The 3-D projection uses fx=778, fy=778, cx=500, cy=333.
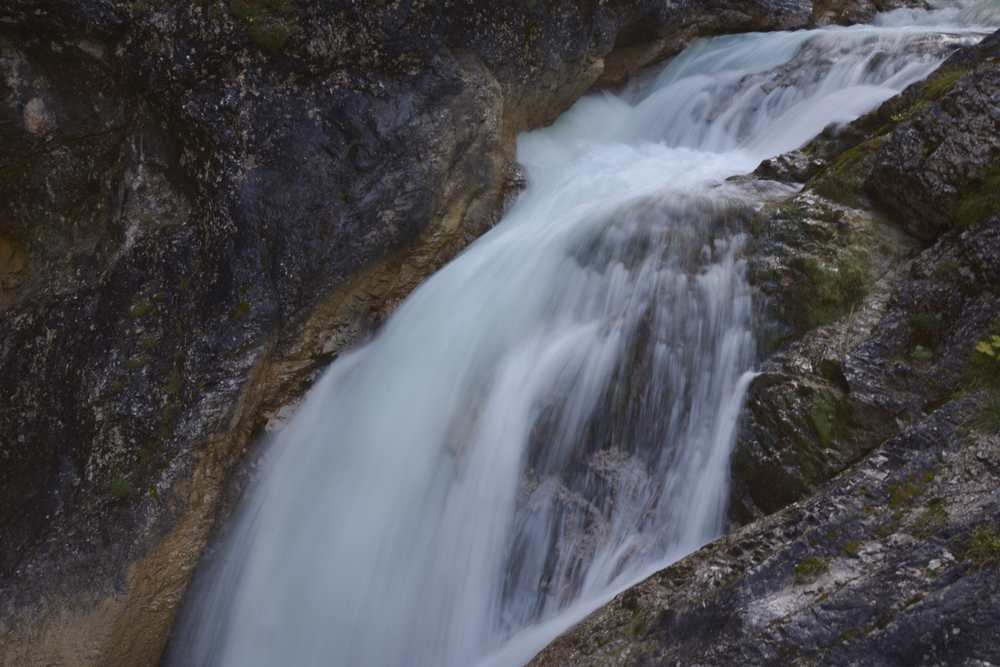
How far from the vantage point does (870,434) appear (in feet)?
13.3

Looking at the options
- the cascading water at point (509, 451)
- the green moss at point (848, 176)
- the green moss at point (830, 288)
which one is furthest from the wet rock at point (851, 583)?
the green moss at point (848, 176)

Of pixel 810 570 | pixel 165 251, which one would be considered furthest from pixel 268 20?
pixel 810 570

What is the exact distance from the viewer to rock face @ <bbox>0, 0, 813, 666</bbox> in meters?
5.39

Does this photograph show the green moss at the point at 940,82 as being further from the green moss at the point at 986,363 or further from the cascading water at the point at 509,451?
the green moss at the point at 986,363

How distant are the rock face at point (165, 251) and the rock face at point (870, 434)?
304 cm

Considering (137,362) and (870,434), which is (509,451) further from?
(137,362)

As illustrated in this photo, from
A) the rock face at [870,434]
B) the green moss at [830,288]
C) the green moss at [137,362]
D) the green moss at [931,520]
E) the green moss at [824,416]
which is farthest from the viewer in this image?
the green moss at [137,362]

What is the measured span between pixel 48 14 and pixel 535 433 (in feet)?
14.4

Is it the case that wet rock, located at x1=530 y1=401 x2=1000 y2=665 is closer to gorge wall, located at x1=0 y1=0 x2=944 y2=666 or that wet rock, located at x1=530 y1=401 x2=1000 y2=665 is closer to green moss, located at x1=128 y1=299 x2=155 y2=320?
gorge wall, located at x1=0 y1=0 x2=944 y2=666

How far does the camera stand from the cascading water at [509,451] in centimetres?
467

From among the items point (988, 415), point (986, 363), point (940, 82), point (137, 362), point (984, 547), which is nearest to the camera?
point (984, 547)

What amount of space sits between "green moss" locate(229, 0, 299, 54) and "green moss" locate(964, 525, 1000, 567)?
5412 millimetres

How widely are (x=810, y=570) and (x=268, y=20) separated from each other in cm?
520

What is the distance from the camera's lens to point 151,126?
19.1 ft
